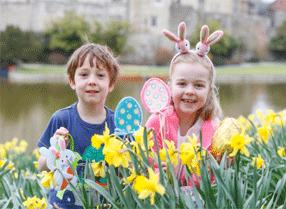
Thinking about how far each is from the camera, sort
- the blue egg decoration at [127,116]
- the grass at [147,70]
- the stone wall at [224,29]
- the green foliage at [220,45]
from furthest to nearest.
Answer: the green foliage at [220,45], the stone wall at [224,29], the grass at [147,70], the blue egg decoration at [127,116]

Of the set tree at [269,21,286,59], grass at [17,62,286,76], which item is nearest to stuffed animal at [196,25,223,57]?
grass at [17,62,286,76]

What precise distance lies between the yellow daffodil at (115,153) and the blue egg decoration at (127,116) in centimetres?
34

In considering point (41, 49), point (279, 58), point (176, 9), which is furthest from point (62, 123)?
point (279, 58)

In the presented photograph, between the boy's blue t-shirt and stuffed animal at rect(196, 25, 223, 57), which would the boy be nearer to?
the boy's blue t-shirt

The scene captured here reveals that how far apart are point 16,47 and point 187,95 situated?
23.4 meters

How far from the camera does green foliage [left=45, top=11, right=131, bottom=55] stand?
26.1 meters

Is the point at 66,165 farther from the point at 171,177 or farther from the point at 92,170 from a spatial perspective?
the point at 171,177

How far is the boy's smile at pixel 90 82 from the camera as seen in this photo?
1591 mm

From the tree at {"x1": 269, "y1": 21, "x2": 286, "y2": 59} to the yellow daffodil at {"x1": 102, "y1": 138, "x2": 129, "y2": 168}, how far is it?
36.3 meters

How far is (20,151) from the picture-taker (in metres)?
3.18

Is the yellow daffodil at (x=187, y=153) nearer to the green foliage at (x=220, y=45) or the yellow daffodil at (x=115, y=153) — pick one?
the yellow daffodil at (x=115, y=153)

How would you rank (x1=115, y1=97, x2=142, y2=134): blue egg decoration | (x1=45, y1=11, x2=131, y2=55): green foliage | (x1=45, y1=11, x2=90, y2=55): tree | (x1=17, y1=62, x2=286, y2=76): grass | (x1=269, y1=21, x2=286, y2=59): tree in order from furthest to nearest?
1. (x1=269, y1=21, x2=286, y2=59): tree
2. (x1=45, y1=11, x2=131, y2=55): green foliage
3. (x1=45, y1=11, x2=90, y2=55): tree
4. (x1=17, y1=62, x2=286, y2=76): grass
5. (x1=115, y1=97, x2=142, y2=134): blue egg decoration

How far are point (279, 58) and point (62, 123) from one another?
36303mm

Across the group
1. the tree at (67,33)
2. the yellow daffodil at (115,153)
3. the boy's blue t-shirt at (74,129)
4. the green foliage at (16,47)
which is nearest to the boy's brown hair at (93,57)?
the boy's blue t-shirt at (74,129)
